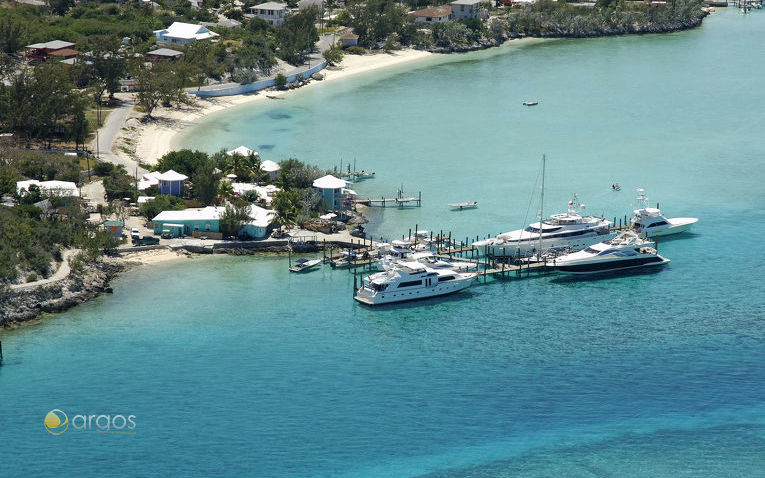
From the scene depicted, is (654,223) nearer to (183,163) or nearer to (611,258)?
(611,258)

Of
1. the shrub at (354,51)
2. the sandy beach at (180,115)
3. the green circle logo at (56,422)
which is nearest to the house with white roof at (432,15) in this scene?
the sandy beach at (180,115)

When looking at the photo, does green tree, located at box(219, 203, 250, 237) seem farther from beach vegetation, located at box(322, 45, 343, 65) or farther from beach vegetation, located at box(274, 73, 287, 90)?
beach vegetation, located at box(322, 45, 343, 65)

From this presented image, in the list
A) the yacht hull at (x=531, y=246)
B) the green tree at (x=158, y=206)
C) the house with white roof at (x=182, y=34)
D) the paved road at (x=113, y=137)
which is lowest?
the yacht hull at (x=531, y=246)

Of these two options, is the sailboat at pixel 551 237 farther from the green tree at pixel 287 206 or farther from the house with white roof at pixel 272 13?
the house with white roof at pixel 272 13

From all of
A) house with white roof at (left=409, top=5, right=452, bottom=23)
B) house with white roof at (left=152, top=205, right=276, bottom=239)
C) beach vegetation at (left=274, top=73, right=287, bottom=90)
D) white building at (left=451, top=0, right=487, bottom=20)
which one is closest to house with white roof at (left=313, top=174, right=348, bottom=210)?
house with white roof at (left=152, top=205, right=276, bottom=239)

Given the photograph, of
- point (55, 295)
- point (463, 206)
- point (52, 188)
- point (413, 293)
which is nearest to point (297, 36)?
point (463, 206)

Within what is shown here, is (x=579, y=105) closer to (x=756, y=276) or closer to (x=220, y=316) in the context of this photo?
(x=756, y=276)

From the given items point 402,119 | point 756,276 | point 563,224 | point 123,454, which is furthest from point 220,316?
point 402,119
